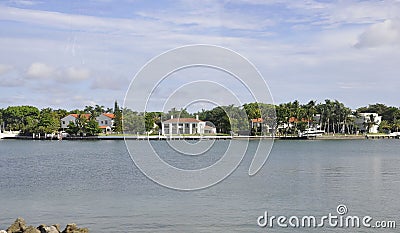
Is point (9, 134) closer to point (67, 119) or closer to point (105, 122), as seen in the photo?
point (67, 119)

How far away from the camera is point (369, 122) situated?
9419 centimetres

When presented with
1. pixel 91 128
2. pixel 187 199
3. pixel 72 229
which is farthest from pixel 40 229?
pixel 91 128

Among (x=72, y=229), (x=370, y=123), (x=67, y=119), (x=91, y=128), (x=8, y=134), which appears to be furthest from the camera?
(x=370, y=123)

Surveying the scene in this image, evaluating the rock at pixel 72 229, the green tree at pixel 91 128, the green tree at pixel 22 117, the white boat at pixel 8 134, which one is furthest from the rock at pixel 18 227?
the white boat at pixel 8 134

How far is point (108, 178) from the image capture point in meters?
27.8

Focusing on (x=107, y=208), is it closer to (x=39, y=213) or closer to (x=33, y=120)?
(x=39, y=213)

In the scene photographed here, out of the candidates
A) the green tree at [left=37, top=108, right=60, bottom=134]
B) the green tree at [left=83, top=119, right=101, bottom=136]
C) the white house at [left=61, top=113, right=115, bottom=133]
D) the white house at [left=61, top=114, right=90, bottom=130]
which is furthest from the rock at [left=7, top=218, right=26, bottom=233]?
the green tree at [left=37, top=108, right=60, bottom=134]

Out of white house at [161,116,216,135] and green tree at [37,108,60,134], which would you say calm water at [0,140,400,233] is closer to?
white house at [161,116,216,135]

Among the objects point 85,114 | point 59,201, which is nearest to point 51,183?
point 59,201

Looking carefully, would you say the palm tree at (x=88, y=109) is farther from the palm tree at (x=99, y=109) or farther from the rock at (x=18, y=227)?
the rock at (x=18, y=227)

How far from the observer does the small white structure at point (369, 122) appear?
309 feet

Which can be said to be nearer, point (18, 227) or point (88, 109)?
point (18, 227)

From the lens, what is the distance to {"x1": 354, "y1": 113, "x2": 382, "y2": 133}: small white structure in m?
94.1

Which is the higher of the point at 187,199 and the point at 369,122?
the point at 369,122
